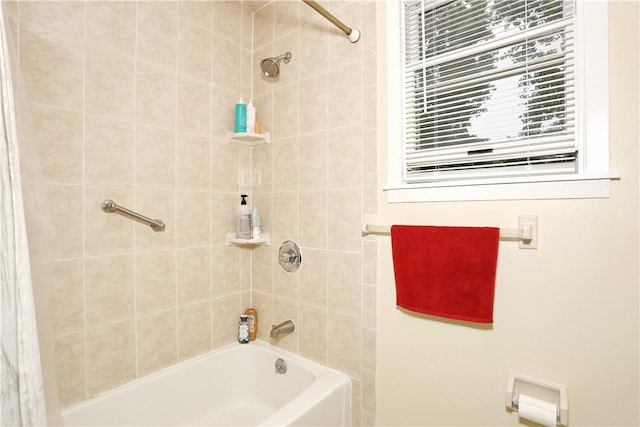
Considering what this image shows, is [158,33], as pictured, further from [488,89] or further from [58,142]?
[488,89]

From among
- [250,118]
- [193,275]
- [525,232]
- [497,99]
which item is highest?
[250,118]

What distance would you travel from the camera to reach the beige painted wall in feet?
3.06

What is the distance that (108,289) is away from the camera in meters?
1.42

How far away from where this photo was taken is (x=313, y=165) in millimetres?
1652

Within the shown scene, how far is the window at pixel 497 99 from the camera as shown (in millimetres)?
993

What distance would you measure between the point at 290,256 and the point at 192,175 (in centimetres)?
69

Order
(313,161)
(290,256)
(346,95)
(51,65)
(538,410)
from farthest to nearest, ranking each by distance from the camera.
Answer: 1. (290,256)
2. (313,161)
3. (346,95)
4. (51,65)
5. (538,410)

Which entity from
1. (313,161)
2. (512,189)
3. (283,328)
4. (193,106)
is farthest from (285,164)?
(512,189)

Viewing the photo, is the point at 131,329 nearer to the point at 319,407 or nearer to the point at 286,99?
the point at 319,407

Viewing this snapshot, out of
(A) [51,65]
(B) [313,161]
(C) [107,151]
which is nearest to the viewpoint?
(A) [51,65]

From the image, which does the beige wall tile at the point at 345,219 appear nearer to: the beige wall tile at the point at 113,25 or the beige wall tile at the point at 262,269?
the beige wall tile at the point at 262,269

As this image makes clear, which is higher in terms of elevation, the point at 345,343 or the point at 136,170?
the point at 136,170

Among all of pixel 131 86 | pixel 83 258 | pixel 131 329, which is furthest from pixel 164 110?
pixel 131 329

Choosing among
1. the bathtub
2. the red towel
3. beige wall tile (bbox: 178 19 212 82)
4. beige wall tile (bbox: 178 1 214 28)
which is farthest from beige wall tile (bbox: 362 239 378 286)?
beige wall tile (bbox: 178 1 214 28)
